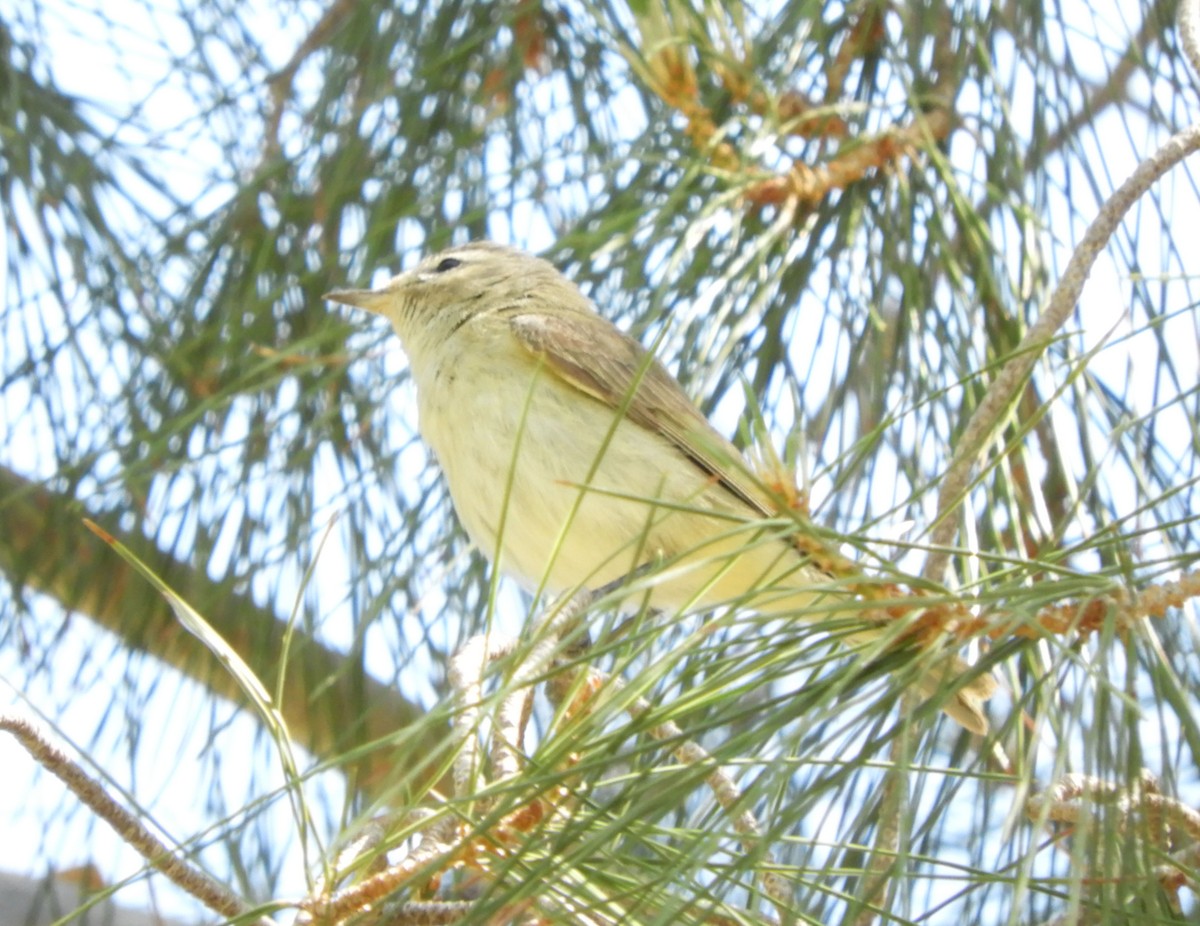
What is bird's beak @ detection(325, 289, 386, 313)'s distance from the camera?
8.81 ft

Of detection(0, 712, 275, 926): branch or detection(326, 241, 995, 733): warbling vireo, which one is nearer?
detection(0, 712, 275, 926): branch

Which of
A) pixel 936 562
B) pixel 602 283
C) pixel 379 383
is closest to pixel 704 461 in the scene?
pixel 602 283

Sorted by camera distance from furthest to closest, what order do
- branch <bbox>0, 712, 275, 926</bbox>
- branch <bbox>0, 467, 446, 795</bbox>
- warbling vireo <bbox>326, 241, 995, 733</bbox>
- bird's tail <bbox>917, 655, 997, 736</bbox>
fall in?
branch <bbox>0, 467, 446, 795</bbox>, warbling vireo <bbox>326, 241, 995, 733</bbox>, bird's tail <bbox>917, 655, 997, 736</bbox>, branch <bbox>0, 712, 275, 926</bbox>

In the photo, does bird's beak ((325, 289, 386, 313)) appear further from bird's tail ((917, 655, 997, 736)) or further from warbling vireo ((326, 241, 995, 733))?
bird's tail ((917, 655, 997, 736))

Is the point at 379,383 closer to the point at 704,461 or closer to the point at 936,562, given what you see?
the point at 704,461

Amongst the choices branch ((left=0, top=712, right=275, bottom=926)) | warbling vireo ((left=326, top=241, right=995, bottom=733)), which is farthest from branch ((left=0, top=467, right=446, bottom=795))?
branch ((left=0, top=712, right=275, bottom=926))

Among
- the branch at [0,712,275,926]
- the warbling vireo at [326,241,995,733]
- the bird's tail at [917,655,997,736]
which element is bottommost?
the branch at [0,712,275,926]

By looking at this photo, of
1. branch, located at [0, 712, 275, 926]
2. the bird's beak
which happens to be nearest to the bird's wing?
the bird's beak

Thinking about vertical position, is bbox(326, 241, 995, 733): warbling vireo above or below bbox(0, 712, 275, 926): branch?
above

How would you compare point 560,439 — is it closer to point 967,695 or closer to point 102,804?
point 967,695

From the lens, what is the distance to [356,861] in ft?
4.52

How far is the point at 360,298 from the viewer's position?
2.74 m

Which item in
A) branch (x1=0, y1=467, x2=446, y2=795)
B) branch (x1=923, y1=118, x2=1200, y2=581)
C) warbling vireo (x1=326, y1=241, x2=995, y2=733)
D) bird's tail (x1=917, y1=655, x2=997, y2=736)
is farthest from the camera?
branch (x1=0, y1=467, x2=446, y2=795)

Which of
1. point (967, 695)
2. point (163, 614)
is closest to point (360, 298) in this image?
point (163, 614)
